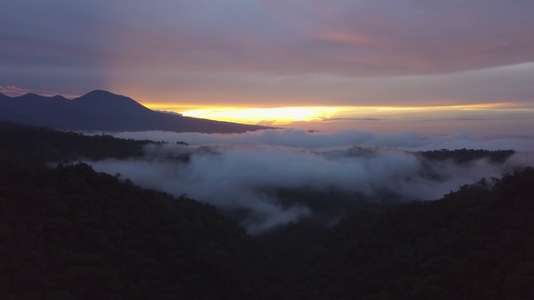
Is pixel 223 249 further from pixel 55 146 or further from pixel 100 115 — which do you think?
pixel 100 115

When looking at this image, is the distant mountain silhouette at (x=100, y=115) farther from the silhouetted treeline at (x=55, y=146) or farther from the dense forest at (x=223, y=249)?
the dense forest at (x=223, y=249)

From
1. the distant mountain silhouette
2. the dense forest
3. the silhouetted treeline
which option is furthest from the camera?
the distant mountain silhouette

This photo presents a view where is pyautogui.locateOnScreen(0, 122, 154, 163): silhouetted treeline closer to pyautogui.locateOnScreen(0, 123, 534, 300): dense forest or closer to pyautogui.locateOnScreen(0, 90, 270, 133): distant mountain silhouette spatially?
pyautogui.locateOnScreen(0, 123, 534, 300): dense forest

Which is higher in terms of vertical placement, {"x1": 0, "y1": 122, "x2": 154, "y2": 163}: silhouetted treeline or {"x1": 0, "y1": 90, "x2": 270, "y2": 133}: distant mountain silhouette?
{"x1": 0, "y1": 90, "x2": 270, "y2": 133}: distant mountain silhouette

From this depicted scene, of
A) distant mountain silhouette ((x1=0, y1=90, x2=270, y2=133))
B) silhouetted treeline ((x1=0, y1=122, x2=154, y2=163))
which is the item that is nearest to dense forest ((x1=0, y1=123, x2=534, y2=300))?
silhouetted treeline ((x1=0, y1=122, x2=154, y2=163))

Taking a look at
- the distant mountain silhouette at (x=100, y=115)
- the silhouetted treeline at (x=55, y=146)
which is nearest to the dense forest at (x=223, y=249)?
the silhouetted treeline at (x=55, y=146)

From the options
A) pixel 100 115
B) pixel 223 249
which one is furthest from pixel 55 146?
pixel 100 115

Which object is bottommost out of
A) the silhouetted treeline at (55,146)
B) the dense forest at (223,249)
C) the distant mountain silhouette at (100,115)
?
the dense forest at (223,249)
